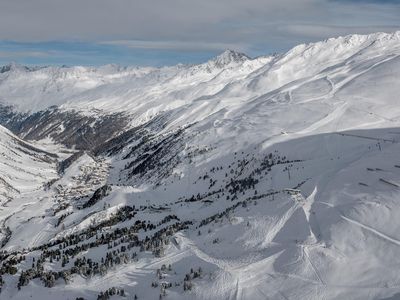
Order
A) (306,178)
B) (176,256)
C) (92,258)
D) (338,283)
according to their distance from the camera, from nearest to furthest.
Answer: (338,283), (176,256), (92,258), (306,178)

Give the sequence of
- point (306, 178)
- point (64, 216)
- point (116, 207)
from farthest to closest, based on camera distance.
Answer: point (64, 216) → point (116, 207) → point (306, 178)

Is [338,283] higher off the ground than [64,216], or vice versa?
[338,283]

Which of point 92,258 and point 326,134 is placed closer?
point 92,258

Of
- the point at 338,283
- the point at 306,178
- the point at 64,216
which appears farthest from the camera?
the point at 64,216

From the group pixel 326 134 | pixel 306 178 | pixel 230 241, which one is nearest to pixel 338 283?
pixel 230 241

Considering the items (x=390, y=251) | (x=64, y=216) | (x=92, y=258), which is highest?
(x=390, y=251)

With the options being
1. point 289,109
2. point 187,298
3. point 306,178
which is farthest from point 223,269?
point 289,109

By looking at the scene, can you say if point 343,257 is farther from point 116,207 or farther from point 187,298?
point 116,207

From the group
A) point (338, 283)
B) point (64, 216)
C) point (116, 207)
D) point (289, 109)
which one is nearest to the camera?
point (338, 283)

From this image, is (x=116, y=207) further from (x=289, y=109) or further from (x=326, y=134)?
(x=289, y=109)
